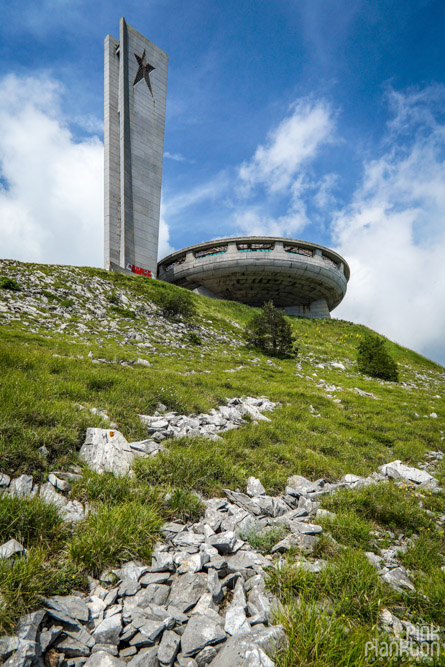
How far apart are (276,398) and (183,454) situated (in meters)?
7.88

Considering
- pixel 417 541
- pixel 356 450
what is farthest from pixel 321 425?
pixel 417 541

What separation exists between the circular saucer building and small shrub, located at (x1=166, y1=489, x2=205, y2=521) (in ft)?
175

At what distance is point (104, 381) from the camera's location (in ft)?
28.6

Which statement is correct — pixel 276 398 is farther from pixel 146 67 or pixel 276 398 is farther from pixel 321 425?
pixel 146 67

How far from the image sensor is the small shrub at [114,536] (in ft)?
10.1

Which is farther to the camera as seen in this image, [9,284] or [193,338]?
[193,338]

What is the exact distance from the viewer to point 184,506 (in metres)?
4.27

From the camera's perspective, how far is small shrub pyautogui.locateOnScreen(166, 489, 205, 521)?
4184mm

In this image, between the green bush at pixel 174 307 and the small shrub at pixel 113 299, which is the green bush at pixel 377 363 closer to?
the green bush at pixel 174 307

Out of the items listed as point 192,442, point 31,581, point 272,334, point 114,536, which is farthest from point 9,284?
point 31,581

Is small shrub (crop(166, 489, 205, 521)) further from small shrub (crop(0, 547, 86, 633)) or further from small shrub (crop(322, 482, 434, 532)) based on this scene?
small shrub (crop(322, 482, 434, 532))

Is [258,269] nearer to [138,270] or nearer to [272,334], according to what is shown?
[138,270]

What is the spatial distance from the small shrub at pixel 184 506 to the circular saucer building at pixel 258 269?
53.4m

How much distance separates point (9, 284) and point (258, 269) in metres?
40.6
